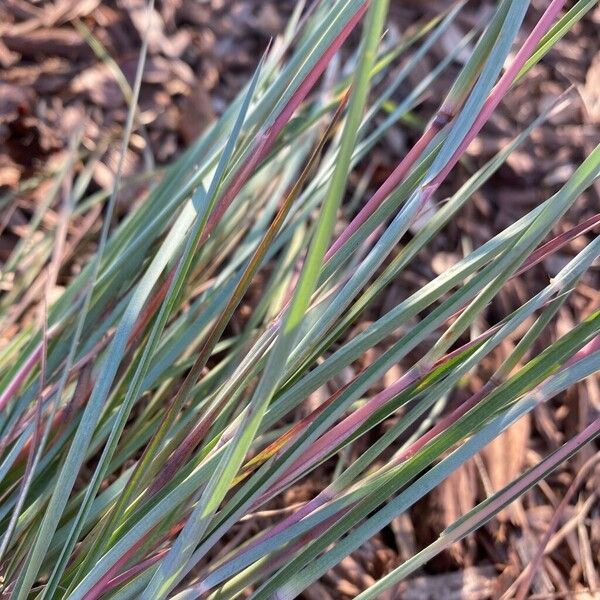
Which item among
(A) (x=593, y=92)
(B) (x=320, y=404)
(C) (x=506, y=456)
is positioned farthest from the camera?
(A) (x=593, y=92)

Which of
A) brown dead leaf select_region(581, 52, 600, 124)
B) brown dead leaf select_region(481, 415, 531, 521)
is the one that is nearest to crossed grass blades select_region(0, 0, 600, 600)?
brown dead leaf select_region(481, 415, 531, 521)

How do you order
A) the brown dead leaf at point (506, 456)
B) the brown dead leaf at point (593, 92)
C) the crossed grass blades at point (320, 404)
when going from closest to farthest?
the crossed grass blades at point (320, 404) < the brown dead leaf at point (506, 456) < the brown dead leaf at point (593, 92)

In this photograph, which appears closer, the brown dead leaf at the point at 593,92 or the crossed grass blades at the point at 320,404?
Answer: the crossed grass blades at the point at 320,404

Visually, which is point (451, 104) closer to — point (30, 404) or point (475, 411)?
point (475, 411)

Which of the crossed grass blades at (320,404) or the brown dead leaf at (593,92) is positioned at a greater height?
the brown dead leaf at (593,92)

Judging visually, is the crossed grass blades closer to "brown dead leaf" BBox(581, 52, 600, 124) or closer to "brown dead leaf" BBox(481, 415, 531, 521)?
"brown dead leaf" BBox(481, 415, 531, 521)

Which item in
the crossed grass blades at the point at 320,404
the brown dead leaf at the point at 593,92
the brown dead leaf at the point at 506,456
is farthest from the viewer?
the brown dead leaf at the point at 593,92

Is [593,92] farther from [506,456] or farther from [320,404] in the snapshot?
[320,404]

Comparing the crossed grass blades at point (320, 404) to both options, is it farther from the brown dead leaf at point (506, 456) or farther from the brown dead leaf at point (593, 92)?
the brown dead leaf at point (593, 92)

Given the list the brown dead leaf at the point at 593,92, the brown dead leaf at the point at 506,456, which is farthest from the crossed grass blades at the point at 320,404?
the brown dead leaf at the point at 593,92

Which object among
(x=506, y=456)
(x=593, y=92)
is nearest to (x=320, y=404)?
(x=506, y=456)

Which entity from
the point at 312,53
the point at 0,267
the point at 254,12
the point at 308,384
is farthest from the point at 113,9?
the point at 308,384
